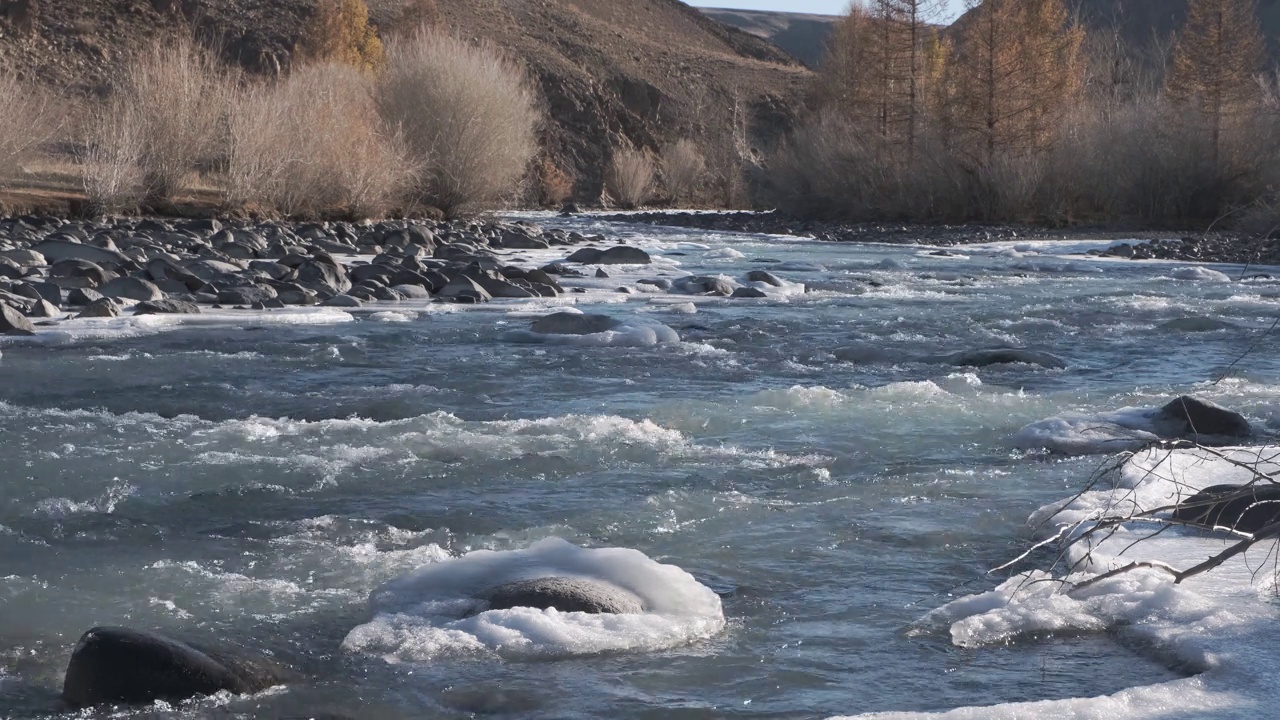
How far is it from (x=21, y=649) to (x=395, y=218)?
18.2 meters

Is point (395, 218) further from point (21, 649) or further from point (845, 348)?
point (21, 649)

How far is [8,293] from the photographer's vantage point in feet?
29.9

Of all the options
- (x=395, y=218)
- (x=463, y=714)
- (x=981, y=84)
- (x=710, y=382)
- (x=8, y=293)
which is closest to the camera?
(x=463, y=714)

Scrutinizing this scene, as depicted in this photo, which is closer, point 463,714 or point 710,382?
point 463,714

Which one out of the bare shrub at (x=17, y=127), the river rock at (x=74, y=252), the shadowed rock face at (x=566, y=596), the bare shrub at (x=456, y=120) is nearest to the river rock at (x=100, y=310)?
the river rock at (x=74, y=252)

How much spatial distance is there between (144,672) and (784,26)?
141m

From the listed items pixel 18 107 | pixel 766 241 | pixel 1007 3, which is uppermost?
pixel 1007 3

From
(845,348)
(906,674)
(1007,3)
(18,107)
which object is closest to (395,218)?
(18,107)

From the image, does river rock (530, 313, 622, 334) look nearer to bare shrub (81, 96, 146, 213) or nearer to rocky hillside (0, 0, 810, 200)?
bare shrub (81, 96, 146, 213)

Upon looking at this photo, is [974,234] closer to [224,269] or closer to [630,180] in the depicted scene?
[224,269]

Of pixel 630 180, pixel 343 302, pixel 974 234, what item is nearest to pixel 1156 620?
pixel 343 302

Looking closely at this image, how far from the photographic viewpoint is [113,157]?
17.2 m

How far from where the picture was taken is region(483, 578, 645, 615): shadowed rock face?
3295 millimetres

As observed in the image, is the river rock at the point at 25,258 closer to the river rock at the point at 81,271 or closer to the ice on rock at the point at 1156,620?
the river rock at the point at 81,271
